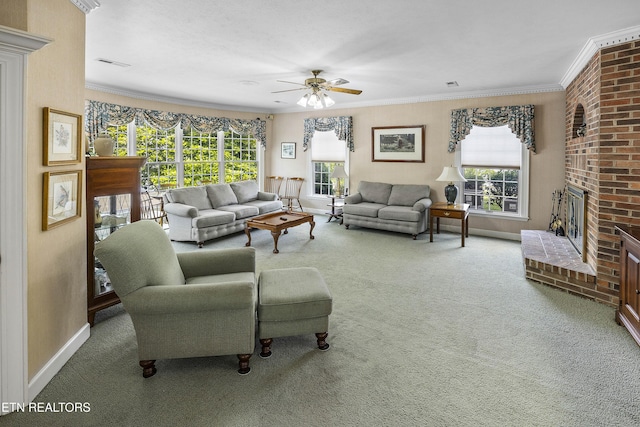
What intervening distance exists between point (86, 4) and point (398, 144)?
18.8 ft

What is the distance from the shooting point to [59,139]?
241cm

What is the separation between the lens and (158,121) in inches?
273

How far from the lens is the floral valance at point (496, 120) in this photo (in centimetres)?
590

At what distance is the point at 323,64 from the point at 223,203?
3425 mm

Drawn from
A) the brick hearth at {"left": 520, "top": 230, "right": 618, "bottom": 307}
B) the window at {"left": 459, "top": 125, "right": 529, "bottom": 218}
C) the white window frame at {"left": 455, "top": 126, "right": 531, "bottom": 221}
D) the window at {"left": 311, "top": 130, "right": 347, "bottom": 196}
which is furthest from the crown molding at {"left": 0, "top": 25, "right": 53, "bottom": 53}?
the window at {"left": 311, "top": 130, "right": 347, "bottom": 196}

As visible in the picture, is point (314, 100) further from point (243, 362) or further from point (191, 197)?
point (243, 362)

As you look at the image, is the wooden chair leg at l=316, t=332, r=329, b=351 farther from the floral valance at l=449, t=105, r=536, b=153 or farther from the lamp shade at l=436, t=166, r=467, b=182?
the floral valance at l=449, t=105, r=536, b=153

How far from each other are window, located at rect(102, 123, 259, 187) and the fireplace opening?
6.52 metres

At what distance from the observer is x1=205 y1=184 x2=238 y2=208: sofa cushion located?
22.2 ft

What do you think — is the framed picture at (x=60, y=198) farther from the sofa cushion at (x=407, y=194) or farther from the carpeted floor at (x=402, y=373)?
the sofa cushion at (x=407, y=194)

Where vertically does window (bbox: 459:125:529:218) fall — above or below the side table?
above

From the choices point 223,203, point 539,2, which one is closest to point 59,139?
point 539,2

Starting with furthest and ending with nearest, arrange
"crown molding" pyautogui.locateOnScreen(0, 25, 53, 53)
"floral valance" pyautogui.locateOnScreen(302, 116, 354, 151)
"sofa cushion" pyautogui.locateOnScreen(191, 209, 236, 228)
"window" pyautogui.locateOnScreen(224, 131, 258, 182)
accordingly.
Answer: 1. "window" pyautogui.locateOnScreen(224, 131, 258, 182)
2. "floral valance" pyautogui.locateOnScreen(302, 116, 354, 151)
3. "sofa cushion" pyautogui.locateOnScreen(191, 209, 236, 228)
4. "crown molding" pyautogui.locateOnScreen(0, 25, 53, 53)

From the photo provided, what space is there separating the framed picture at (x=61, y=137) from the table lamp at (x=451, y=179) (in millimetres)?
5380
